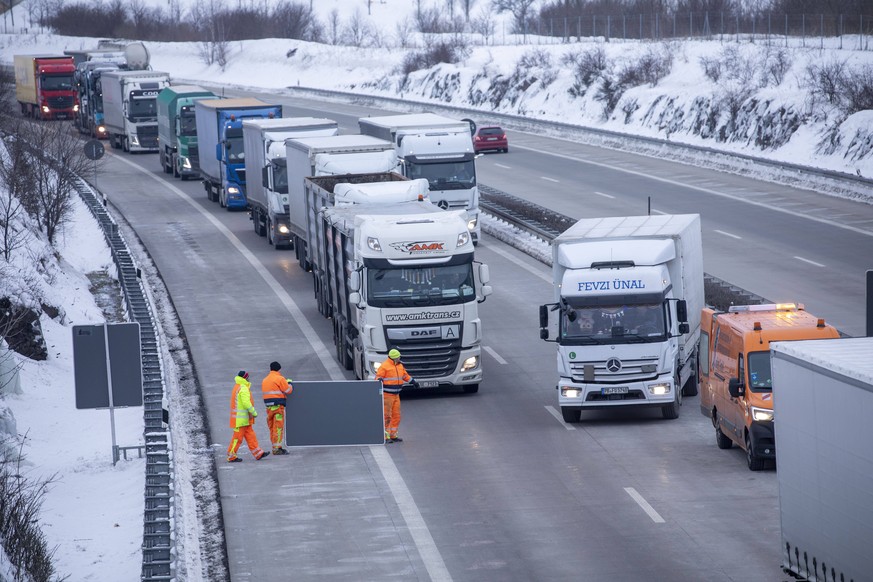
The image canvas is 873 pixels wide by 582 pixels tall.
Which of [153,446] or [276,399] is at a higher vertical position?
[276,399]

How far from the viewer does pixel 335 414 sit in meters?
20.1

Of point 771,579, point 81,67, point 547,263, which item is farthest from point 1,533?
point 81,67

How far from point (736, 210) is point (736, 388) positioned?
27.0 metres

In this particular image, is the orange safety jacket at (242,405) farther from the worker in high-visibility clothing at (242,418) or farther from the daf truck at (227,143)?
the daf truck at (227,143)

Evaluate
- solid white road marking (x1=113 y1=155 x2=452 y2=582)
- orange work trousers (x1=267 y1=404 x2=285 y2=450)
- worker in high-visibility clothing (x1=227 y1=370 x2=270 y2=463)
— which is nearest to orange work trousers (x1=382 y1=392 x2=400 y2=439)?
solid white road marking (x1=113 y1=155 x2=452 y2=582)

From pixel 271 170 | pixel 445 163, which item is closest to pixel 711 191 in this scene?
pixel 445 163

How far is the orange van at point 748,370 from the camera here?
63.6ft

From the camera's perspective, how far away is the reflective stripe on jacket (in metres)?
20.5

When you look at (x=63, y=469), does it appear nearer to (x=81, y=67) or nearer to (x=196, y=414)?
(x=196, y=414)

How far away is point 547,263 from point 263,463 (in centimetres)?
1868

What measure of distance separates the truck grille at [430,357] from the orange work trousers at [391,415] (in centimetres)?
241

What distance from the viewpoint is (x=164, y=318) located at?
3238 centimetres

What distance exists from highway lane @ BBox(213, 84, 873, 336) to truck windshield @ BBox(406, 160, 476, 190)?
524 cm

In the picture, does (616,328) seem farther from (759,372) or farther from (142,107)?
(142,107)
